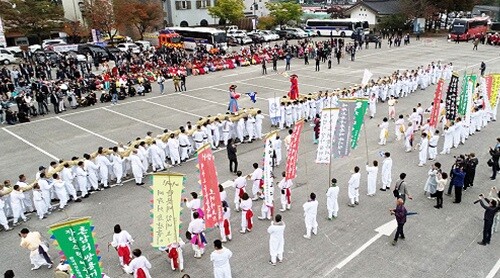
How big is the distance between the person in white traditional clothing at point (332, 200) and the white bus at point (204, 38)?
3143cm

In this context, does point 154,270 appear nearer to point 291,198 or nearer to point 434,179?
point 291,198

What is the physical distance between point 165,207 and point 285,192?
3944mm

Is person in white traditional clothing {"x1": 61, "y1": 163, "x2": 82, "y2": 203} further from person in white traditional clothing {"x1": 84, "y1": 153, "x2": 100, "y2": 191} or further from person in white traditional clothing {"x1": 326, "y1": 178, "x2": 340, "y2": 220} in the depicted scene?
person in white traditional clothing {"x1": 326, "y1": 178, "x2": 340, "y2": 220}

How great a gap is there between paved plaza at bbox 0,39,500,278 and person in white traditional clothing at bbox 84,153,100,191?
33cm

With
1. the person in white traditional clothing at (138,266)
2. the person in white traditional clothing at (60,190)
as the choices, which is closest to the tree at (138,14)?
the person in white traditional clothing at (60,190)

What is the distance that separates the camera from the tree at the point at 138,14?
42719mm

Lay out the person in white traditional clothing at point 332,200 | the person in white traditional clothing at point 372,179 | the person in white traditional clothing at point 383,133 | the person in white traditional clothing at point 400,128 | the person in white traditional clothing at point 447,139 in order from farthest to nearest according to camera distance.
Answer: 1. the person in white traditional clothing at point 400,128
2. the person in white traditional clothing at point 383,133
3. the person in white traditional clothing at point 447,139
4. the person in white traditional clothing at point 372,179
5. the person in white traditional clothing at point 332,200

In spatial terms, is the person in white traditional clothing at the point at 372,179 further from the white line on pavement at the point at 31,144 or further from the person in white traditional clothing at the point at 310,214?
the white line on pavement at the point at 31,144

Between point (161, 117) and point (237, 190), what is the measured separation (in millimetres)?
10463

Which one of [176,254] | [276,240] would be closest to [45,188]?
[176,254]

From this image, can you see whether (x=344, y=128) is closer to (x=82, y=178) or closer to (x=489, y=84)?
(x=82, y=178)

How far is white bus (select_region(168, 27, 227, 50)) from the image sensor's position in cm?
4219

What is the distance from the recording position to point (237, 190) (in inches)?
456

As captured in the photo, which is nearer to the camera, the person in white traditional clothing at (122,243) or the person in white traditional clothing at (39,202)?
the person in white traditional clothing at (122,243)
